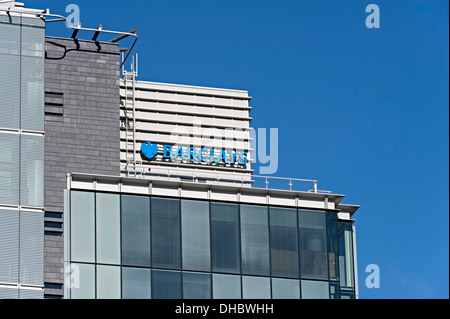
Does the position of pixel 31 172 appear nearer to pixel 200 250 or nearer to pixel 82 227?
pixel 82 227

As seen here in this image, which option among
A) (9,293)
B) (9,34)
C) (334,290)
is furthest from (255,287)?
(9,34)

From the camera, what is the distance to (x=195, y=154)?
8962 cm

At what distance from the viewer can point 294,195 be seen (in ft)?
253

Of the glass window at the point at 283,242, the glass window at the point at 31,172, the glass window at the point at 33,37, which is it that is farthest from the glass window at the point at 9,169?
the glass window at the point at 283,242

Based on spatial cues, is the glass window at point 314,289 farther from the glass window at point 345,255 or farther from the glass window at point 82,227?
the glass window at point 82,227

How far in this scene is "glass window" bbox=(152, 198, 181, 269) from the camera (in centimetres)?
7256

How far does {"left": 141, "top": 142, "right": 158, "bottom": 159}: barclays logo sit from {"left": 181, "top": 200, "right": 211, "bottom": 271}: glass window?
16.4 metres

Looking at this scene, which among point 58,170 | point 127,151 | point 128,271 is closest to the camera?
point 128,271

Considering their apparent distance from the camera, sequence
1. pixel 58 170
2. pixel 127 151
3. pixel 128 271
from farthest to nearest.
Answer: pixel 127 151 → pixel 58 170 → pixel 128 271

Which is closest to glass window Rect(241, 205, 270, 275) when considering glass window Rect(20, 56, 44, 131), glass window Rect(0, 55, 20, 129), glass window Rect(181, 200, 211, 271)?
glass window Rect(181, 200, 211, 271)

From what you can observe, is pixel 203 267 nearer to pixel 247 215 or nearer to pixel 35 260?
pixel 247 215

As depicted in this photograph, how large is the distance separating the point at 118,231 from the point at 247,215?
7.68 metres

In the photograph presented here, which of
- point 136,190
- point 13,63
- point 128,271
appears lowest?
point 128,271
